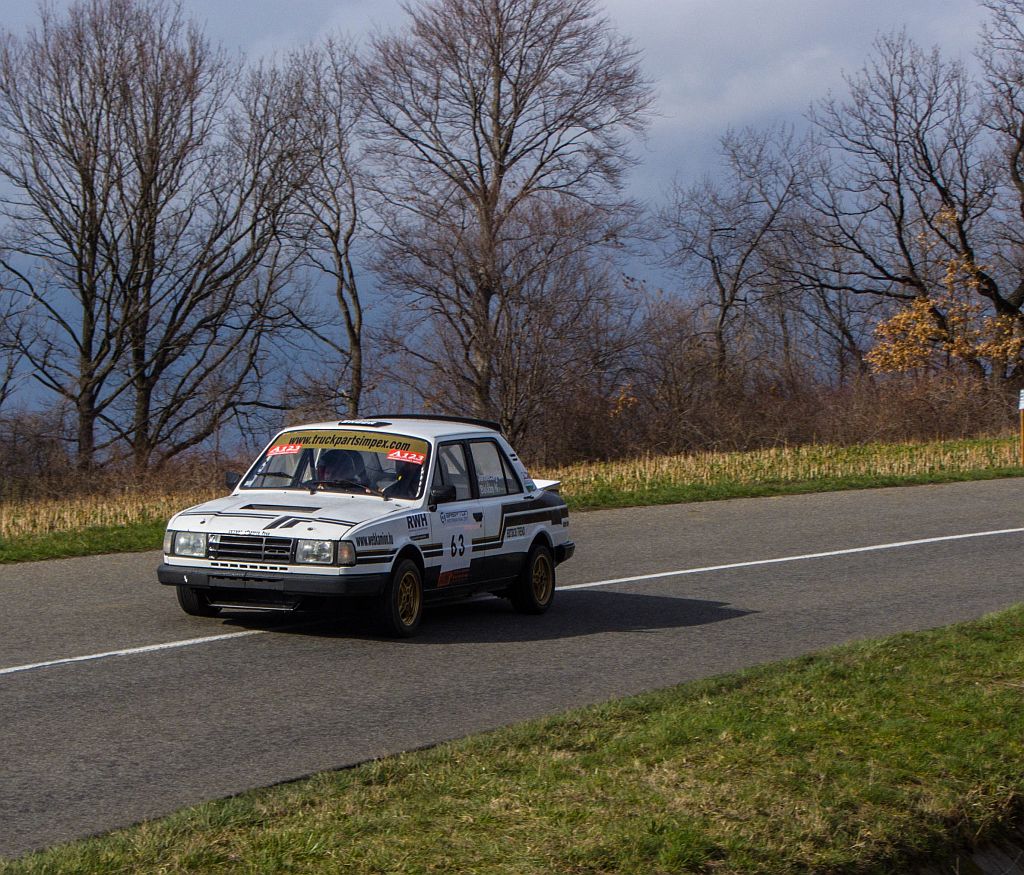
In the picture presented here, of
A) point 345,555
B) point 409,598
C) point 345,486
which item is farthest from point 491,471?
point 345,555

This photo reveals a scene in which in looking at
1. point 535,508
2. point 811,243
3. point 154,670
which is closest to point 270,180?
point 811,243

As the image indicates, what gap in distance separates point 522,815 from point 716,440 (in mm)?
34408

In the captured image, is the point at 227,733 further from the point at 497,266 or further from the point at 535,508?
the point at 497,266

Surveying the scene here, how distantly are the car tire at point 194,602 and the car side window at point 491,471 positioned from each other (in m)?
2.44

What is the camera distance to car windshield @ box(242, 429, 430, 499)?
10.7 metres

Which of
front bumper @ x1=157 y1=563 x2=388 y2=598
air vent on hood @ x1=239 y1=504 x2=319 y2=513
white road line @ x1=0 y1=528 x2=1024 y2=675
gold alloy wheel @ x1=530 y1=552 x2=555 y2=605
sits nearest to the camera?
white road line @ x1=0 y1=528 x2=1024 y2=675

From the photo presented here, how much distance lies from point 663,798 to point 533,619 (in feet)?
18.8

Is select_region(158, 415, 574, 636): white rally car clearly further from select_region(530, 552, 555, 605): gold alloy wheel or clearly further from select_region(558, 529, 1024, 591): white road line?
select_region(558, 529, 1024, 591): white road line

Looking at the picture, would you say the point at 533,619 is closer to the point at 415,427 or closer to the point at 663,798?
the point at 415,427

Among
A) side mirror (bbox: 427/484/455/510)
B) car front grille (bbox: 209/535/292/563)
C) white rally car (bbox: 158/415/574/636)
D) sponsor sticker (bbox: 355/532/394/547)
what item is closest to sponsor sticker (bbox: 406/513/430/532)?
white rally car (bbox: 158/415/574/636)

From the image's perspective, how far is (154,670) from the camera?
8617mm

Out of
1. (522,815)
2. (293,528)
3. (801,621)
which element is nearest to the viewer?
(522,815)

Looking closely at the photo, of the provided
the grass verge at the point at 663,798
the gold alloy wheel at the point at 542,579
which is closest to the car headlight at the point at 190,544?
the gold alloy wheel at the point at 542,579

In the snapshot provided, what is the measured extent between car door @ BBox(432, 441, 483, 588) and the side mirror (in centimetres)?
6
